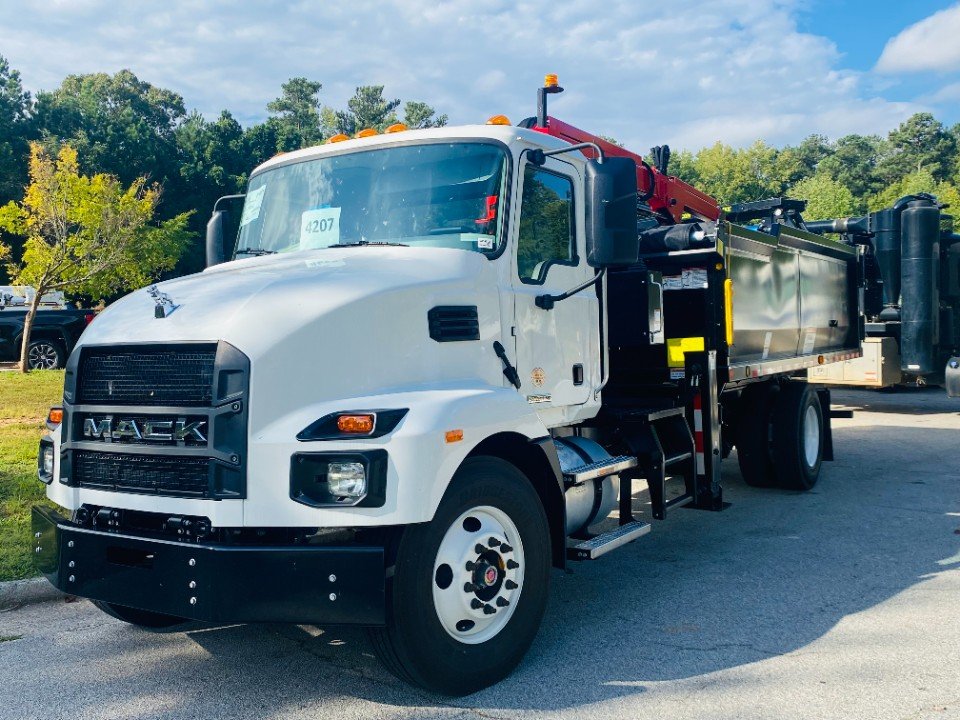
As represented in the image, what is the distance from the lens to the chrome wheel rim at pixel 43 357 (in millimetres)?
18109

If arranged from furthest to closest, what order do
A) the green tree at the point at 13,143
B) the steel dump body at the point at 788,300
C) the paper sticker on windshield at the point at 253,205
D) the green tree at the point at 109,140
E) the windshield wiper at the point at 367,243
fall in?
the green tree at the point at 109,140, the green tree at the point at 13,143, the steel dump body at the point at 788,300, the paper sticker on windshield at the point at 253,205, the windshield wiper at the point at 367,243

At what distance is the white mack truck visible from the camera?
141 inches

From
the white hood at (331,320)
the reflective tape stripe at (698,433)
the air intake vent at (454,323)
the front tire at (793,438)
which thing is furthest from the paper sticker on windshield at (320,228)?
the front tire at (793,438)

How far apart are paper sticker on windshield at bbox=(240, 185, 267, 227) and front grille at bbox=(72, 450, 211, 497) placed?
1907 millimetres

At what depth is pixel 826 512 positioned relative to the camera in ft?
25.4

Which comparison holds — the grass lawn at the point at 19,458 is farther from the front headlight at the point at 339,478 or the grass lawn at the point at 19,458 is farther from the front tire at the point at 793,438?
the front tire at the point at 793,438

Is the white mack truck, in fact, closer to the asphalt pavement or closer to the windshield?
the windshield

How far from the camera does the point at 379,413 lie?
367 cm

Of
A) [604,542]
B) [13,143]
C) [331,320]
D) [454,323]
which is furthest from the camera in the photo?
[13,143]

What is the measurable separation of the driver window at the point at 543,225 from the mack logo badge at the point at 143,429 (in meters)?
1.92

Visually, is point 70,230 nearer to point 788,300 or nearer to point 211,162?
point 788,300

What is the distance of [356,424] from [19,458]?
6409 millimetres

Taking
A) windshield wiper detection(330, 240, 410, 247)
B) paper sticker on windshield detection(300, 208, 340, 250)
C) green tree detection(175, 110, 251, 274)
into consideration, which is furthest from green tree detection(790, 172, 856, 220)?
windshield wiper detection(330, 240, 410, 247)

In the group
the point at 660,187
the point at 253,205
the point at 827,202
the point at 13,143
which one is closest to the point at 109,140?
the point at 13,143
